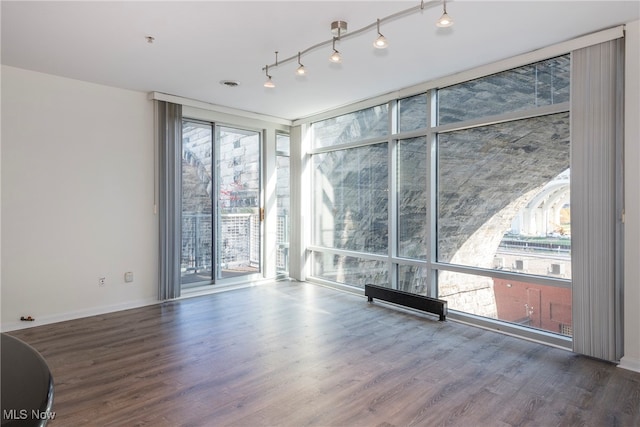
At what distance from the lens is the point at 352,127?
5.49 m

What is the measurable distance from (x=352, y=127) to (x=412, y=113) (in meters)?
1.10

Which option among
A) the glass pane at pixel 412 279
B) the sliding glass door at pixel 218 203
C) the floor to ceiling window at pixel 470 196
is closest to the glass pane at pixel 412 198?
the floor to ceiling window at pixel 470 196

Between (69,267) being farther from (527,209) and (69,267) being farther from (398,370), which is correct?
(527,209)

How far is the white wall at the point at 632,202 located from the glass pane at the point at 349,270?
2.61 metres

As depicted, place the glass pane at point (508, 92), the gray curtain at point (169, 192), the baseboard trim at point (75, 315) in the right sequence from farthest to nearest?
the gray curtain at point (169, 192)
the baseboard trim at point (75, 315)
the glass pane at point (508, 92)

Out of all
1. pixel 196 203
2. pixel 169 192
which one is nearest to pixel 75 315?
→ pixel 169 192

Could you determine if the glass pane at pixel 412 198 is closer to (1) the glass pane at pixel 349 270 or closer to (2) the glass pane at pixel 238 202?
(1) the glass pane at pixel 349 270

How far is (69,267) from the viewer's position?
4.21 m

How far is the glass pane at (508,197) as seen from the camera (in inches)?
136

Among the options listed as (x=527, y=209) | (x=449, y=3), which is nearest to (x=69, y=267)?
(x=449, y=3)

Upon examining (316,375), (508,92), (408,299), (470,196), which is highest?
(508,92)

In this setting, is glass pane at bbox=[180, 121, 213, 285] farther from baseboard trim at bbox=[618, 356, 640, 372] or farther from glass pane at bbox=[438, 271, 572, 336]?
baseboard trim at bbox=[618, 356, 640, 372]

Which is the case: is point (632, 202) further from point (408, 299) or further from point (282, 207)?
point (282, 207)

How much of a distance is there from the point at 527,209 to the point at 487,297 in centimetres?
105
